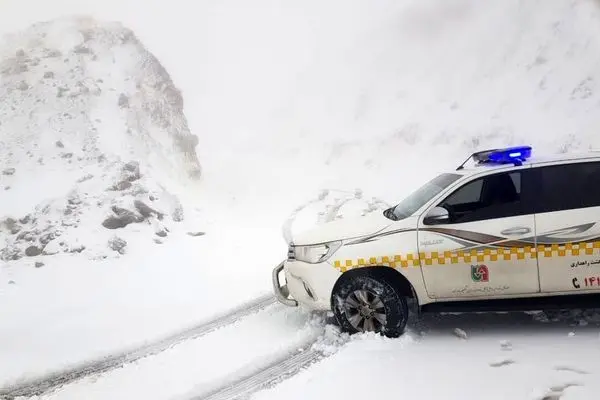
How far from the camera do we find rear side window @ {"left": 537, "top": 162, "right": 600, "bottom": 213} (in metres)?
4.32

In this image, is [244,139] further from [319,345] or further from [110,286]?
[319,345]

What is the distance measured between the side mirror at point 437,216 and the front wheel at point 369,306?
0.76 metres

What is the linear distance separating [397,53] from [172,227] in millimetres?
33757

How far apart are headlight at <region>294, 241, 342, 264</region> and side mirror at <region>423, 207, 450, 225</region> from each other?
94cm

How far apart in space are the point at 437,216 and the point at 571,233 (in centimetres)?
121

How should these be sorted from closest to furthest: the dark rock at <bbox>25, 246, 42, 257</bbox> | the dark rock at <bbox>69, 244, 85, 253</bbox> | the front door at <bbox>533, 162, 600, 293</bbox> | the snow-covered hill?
the front door at <bbox>533, 162, 600, 293</bbox>, the dark rock at <bbox>25, 246, 42, 257</bbox>, the dark rock at <bbox>69, 244, 85, 253</bbox>, the snow-covered hill

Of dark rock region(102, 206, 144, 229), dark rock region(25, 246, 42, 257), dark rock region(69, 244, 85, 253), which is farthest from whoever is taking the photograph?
dark rock region(102, 206, 144, 229)

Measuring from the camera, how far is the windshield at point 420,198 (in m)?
4.79

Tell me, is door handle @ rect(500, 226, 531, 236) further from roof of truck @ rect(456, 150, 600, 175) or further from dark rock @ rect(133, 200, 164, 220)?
dark rock @ rect(133, 200, 164, 220)

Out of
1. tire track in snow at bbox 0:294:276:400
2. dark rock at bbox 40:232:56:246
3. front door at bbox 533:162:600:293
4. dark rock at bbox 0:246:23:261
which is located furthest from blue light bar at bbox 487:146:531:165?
dark rock at bbox 0:246:23:261

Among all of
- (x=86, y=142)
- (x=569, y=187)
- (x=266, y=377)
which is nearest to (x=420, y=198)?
(x=569, y=187)

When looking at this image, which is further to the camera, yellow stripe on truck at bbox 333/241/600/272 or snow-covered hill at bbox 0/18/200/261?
snow-covered hill at bbox 0/18/200/261

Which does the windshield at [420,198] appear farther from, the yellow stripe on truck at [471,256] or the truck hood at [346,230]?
the yellow stripe on truck at [471,256]

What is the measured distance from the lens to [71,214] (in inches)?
441
